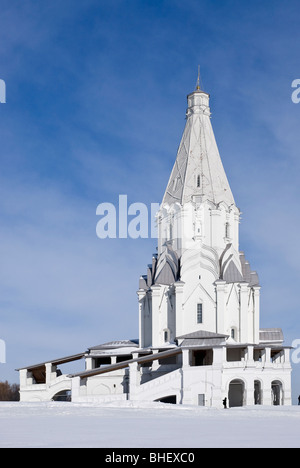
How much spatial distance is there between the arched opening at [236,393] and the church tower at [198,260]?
3.03 meters

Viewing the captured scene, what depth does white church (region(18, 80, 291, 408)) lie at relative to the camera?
42188mm

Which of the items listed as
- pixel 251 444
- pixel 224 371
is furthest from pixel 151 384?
pixel 251 444

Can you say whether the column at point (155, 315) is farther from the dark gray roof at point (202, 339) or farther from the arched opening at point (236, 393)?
the arched opening at point (236, 393)

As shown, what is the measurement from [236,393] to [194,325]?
544 centimetres

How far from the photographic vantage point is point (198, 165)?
166 ft

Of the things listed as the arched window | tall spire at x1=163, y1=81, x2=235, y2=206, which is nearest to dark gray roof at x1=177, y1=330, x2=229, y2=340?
the arched window

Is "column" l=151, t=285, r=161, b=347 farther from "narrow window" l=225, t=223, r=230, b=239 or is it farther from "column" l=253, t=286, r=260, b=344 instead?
"column" l=253, t=286, r=260, b=344

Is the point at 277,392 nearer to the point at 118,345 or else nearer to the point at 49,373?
the point at 118,345

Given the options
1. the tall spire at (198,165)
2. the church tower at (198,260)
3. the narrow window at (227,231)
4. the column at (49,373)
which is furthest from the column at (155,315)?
the column at (49,373)

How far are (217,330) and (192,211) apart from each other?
900cm

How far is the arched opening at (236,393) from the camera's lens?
149 feet

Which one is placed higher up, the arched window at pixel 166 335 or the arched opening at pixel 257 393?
the arched window at pixel 166 335

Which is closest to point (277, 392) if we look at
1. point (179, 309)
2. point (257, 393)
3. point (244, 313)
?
point (257, 393)
